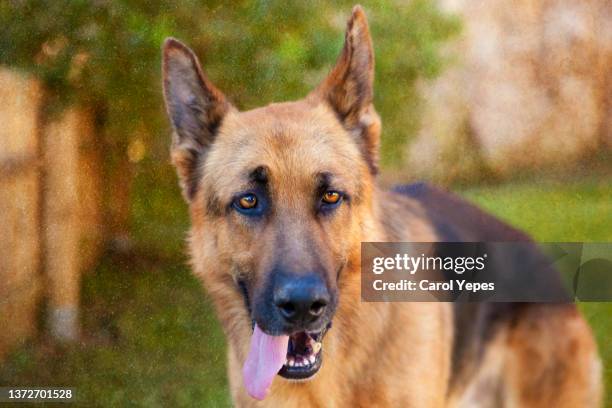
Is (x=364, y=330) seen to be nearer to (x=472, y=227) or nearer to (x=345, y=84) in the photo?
(x=472, y=227)

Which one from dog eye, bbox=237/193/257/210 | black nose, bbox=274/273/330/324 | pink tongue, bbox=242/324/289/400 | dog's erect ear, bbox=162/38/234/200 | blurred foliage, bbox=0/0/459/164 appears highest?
blurred foliage, bbox=0/0/459/164

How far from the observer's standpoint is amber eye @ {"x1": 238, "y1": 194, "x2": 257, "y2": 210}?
2.69 metres

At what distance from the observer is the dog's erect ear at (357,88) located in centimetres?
282

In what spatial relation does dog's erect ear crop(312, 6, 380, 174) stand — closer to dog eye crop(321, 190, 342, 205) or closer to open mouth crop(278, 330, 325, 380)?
dog eye crop(321, 190, 342, 205)

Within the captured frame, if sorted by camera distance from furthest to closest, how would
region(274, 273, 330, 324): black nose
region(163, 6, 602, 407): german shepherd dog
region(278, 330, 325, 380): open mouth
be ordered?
region(278, 330, 325, 380): open mouth, region(163, 6, 602, 407): german shepherd dog, region(274, 273, 330, 324): black nose

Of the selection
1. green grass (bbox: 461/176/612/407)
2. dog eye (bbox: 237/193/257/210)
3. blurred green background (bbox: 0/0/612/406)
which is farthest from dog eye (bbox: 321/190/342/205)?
green grass (bbox: 461/176/612/407)

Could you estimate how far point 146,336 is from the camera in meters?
3.70

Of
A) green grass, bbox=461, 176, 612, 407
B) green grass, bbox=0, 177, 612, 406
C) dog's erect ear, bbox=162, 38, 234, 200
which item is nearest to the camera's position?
dog's erect ear, bbox=162, 38, 234, 200

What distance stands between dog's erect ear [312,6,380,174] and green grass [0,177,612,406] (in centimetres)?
113

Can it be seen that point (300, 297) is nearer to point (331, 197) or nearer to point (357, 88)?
point (331, 197)

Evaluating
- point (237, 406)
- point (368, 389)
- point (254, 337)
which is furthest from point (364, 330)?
point (237, 406)

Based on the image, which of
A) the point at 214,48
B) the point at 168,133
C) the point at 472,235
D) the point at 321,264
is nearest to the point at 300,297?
the point at 321,264

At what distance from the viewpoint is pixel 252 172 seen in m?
2.70

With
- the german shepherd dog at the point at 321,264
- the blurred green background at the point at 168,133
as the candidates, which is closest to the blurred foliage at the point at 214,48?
the blurred green background at the point at 168,133
